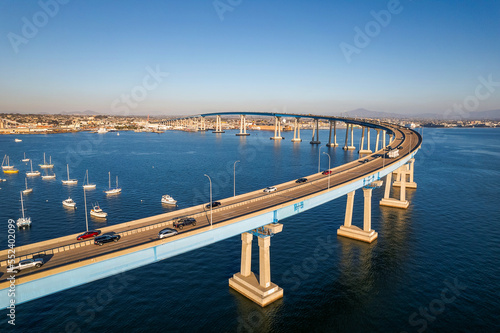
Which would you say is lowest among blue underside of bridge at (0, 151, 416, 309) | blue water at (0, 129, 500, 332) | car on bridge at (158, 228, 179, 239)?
blue water at (0, 129, 500, 332)

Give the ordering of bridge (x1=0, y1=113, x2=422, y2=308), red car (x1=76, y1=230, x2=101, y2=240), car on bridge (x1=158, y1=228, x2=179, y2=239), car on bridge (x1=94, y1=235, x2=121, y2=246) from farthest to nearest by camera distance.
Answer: red car (x1=76, y1=230, x2=101, y2=240) → car on bridge (x1=158, y1=228, x2=179, y2=239) → car on bridge (x1=94, y1=235, x2=121, y2=246) → bridge (x1=0, y1=113, x2=422, y2=308)

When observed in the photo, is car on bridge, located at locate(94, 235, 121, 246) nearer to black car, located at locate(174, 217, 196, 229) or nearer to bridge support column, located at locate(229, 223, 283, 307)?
black car, located at locate(174, 217, 196, 229)

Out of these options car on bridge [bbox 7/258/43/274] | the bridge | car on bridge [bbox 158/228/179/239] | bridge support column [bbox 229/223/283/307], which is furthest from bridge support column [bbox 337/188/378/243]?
car on bridge [bbox 7/258/43/274]

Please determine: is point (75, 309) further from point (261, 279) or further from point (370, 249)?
point (370, 249)

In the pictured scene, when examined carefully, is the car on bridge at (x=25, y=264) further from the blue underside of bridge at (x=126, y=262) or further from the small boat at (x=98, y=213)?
the small boat at (x=98, y=213)

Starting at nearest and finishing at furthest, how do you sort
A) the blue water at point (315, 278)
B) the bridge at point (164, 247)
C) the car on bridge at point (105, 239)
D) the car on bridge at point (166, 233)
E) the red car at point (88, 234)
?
the bridge at point (164, 247)
the car on bridge at point (105, 239)
the car on bridge at point (166, 233)
the red car at point (88, 234)
the blue water at point (315, 278)

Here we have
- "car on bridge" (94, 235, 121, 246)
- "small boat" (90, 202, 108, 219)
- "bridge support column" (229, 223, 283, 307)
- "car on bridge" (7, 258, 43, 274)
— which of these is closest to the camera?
"car on bridge" (7, 258, 43, 274)

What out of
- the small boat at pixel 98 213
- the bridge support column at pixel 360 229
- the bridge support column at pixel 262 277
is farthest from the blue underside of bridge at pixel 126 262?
the small boat at pixel 98 213

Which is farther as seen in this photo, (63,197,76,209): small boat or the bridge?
(63,197,76,209): small boat
